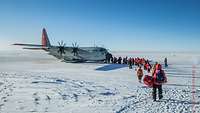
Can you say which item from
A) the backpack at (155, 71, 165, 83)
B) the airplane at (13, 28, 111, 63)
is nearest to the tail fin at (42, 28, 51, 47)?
the airplane at (13, 28, 111, 63)

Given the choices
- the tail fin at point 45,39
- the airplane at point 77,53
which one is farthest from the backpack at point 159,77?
the tail fin at point 45,39

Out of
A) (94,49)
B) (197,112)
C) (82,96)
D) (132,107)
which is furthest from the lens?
(94,49)

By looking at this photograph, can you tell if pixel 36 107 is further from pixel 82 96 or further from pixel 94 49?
pixel 94 49

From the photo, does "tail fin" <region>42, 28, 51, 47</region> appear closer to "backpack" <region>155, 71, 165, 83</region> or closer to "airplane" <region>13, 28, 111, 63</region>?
"airplane" <region>13, 28, 111, 63</region>

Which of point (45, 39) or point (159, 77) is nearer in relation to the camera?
point (159, 77)

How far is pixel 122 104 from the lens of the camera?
11.0 metres

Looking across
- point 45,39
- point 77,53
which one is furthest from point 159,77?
point 45,39

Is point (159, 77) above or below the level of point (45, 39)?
below

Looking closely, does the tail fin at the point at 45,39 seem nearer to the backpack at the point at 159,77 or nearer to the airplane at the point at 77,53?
the airplane at the point at 77,53

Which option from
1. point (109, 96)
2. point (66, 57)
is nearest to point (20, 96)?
point (109, 96)

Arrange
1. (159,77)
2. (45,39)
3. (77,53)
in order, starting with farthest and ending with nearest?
(45,39), (77,53), (159,77)

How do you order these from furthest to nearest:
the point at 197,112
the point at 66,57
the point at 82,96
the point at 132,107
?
the point at 66,57, the point at 82,96, the point at 132,107, the point at 197,112

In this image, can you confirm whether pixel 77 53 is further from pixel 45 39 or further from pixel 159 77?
pixel 159 77

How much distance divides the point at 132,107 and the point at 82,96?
3069 mm
